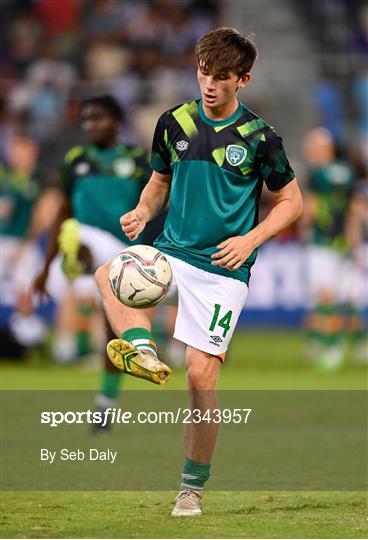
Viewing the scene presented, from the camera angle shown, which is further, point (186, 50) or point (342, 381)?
point (186, 50)

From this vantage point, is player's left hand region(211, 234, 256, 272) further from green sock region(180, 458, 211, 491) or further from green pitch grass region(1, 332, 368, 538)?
green pitch grass region(1, 332, 368, 538)

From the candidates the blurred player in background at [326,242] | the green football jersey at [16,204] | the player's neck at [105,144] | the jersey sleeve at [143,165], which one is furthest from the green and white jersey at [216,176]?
the green football jersey at [16,204]

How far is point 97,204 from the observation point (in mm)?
11578

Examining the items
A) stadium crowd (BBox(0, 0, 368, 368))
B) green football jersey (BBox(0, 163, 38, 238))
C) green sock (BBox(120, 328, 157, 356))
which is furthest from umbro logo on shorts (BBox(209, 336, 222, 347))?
green football jersey (BBox(0, 163, 38, 238))

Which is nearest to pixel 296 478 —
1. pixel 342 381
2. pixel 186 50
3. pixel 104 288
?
pixel 104 288

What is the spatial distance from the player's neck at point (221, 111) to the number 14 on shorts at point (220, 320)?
0.96 m

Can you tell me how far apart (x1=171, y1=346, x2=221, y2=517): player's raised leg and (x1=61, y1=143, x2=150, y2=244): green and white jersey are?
15.5 feet

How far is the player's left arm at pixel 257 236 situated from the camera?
6.80 metres

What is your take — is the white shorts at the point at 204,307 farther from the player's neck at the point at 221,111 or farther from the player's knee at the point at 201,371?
the player's neck at the point at 221,111

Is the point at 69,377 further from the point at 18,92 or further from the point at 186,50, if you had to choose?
the point at 186,50

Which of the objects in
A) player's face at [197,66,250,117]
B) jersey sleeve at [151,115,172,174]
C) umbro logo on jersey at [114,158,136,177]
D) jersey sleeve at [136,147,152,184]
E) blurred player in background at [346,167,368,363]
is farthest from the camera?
blurred player in background at [346,167,368,363]

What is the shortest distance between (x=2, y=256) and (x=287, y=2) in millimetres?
8351

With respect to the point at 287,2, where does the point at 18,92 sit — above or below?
below

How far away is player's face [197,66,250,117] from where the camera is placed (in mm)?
6832
